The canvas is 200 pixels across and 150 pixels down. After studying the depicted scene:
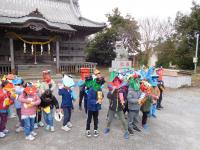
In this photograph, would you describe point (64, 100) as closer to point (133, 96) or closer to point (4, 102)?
point (4, 102)

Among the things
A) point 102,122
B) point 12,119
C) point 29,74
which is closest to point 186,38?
point 29,74

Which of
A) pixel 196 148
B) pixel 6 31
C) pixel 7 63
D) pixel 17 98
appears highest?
pixel 6 31

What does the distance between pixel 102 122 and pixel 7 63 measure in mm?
11378

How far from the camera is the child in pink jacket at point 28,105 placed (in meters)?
3.77

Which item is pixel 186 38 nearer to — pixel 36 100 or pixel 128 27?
pixel 128 27

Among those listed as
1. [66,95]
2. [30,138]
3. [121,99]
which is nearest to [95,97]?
[121,99]

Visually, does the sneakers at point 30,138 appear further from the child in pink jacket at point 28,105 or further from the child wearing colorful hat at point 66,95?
the child wearing colorful hat at point 66,95

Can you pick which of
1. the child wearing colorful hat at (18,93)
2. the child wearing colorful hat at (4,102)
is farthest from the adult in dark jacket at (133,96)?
the child wearing colorful hat at (4,102)

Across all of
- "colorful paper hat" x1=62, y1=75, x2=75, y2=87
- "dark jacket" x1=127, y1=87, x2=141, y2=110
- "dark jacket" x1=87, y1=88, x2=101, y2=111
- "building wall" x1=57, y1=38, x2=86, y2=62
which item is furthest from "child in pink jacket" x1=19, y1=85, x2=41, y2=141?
"building wall" x1=57, y1=38, x2=86, y2=62

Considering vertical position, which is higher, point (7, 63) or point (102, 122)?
point (7, 63)

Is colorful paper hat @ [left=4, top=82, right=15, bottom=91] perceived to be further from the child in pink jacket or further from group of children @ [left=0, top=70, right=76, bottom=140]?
the child in pink jacket

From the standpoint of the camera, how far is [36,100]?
153 inches

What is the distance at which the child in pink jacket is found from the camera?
3.77 metres

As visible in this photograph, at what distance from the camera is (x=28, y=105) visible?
377cm
